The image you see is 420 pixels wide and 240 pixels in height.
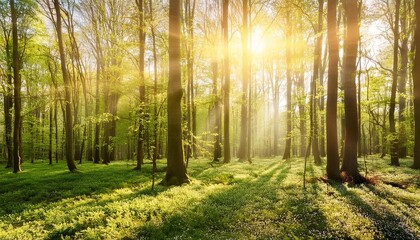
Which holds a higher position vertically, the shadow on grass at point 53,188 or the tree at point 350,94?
the tree at point 350,94

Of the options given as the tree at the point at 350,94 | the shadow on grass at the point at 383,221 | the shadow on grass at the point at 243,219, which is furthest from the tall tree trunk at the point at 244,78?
the shadow on grass at the point at 383,221

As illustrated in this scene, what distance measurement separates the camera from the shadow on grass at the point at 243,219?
624 centimetres

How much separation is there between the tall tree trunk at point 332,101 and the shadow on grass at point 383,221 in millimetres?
3735

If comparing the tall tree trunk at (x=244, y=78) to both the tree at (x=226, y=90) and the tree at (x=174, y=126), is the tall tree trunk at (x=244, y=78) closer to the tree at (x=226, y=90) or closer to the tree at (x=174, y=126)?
the tree at (x=226, y=90)

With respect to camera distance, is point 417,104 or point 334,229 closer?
point 334,229

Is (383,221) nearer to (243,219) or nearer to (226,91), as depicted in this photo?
(243,219)

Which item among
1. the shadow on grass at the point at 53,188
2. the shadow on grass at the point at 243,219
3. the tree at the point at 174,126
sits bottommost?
the shadow on grass at the point at 53,188

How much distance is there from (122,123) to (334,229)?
37.5m

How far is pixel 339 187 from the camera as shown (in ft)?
35.2

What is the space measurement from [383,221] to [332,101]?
7397 millimetres

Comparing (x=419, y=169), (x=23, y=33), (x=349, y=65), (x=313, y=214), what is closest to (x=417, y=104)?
(x=419, y=169)

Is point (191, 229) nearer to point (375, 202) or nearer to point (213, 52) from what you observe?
point (375, 202)

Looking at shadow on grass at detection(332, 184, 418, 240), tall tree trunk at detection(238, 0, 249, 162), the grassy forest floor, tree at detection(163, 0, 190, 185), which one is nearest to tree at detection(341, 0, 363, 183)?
the grassy forest floor

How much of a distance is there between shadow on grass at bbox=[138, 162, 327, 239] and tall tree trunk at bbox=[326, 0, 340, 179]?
11.5ft
